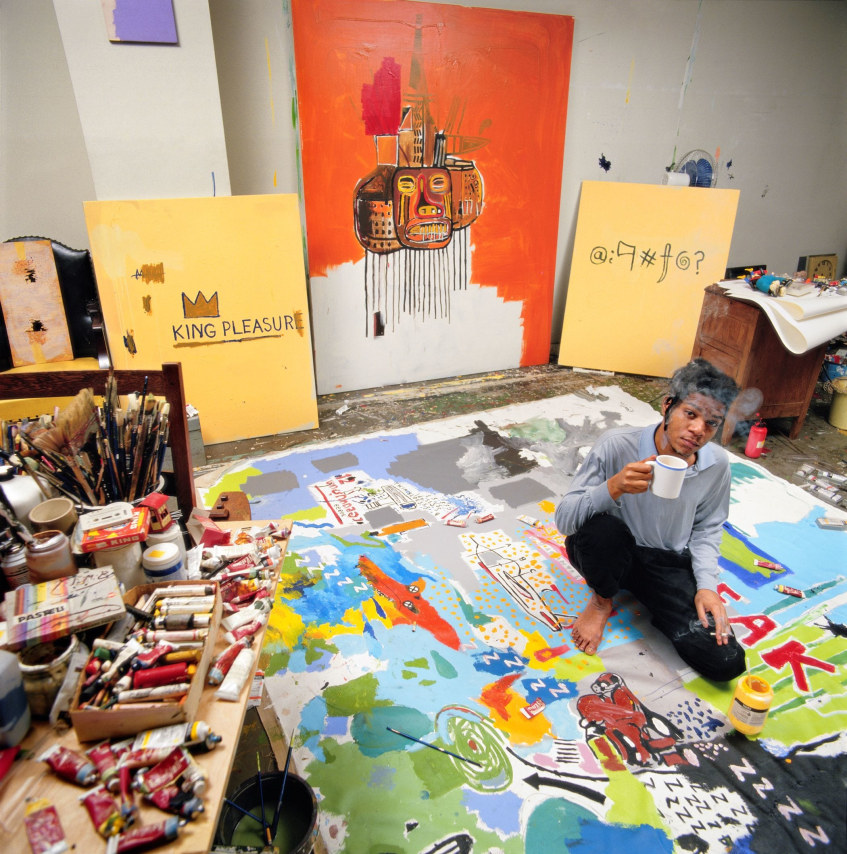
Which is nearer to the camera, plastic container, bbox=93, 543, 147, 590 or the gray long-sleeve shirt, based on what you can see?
plastic container, bbox=93, 543, 147, 590

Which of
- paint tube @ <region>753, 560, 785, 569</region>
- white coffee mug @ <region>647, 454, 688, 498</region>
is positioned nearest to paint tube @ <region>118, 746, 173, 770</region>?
white coffee mug @ <region>647, 454, 688, 498</region>

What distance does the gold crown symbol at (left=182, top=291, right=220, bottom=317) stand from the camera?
9.30 feet

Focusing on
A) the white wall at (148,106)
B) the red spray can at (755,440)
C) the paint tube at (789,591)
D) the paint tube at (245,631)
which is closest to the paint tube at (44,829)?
the paint tube at (245,631)

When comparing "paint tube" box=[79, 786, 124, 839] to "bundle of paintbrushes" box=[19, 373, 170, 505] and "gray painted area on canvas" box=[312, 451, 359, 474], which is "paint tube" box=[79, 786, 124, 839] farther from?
"gray painted area on canvas" box=[312, 451, 359, 474]

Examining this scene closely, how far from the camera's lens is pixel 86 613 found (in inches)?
35.4

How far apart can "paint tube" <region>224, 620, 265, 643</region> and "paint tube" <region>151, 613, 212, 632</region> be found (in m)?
0.09

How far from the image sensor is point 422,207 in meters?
3.45

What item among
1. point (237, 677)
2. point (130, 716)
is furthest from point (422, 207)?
point (130, 716)

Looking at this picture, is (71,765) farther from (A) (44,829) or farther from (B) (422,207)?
(B) (422,207)

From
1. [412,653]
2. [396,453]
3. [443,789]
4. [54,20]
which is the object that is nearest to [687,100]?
[396,453]

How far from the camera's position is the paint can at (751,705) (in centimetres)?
153

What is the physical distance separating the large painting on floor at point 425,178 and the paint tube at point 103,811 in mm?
2928

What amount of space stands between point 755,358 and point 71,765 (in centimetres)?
320

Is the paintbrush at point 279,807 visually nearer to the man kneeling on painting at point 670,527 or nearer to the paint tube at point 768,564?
the man kneeling on painting at point 670,527
